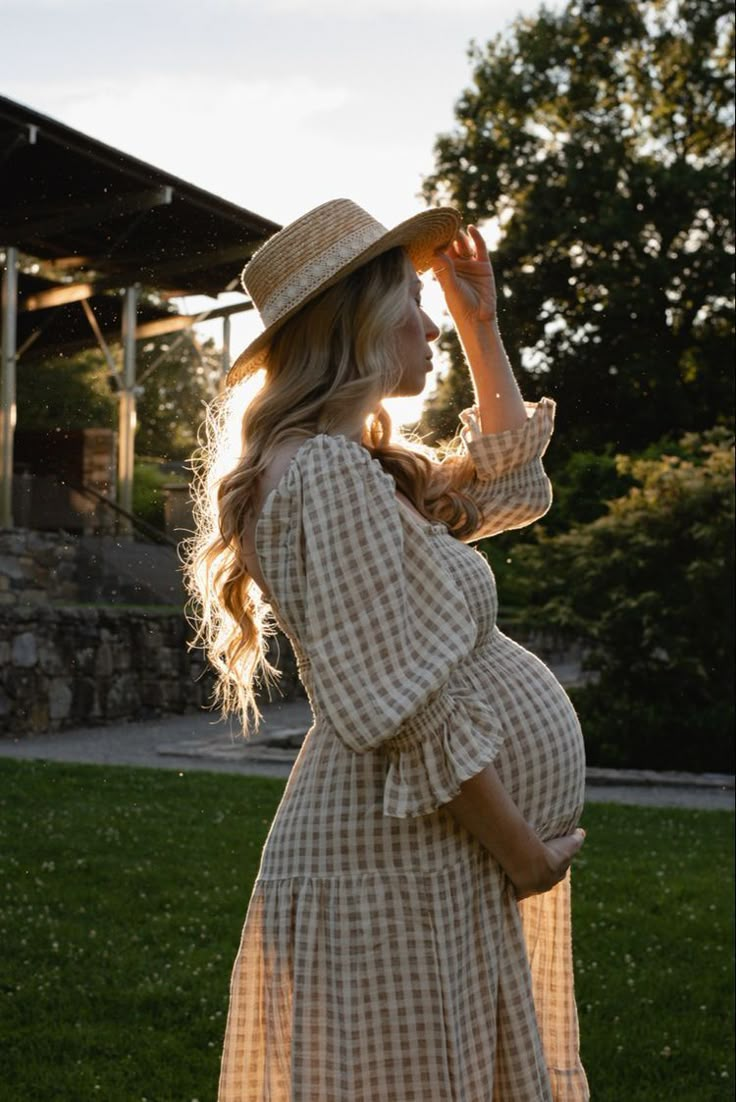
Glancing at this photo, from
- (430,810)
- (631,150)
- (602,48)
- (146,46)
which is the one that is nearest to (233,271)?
(146,46)

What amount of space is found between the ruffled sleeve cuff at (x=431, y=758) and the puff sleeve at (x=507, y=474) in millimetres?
525

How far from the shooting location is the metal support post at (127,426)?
9.53 feet

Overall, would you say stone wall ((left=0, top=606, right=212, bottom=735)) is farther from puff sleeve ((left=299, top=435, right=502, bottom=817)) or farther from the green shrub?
puff sleeve ((left=299, top=435, right=502, bottom=817))

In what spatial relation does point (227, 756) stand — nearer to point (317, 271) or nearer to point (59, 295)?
point (59, 295)

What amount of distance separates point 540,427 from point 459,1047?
0.94 m

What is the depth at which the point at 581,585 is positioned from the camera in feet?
34.3

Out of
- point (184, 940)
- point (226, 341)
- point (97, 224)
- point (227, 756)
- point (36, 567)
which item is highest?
point (97, 224)

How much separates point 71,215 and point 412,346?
118 centimetres

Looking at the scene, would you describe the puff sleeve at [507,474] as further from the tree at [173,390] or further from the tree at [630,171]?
the tree at [630,171]

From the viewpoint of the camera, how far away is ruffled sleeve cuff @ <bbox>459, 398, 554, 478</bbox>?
1982 mm

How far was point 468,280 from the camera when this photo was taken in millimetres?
2051

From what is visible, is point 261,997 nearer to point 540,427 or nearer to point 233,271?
point 540,427

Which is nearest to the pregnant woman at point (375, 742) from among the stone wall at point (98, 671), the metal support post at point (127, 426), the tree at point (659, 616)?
the metal support post at point (127, 426)

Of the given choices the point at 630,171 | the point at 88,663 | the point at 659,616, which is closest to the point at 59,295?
the point at 88,663
